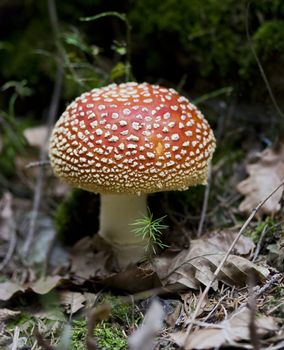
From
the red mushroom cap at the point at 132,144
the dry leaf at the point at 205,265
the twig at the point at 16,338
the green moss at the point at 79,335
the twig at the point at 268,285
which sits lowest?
the twig at the point at 16,338

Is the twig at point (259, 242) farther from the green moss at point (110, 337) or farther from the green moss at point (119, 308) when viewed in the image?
the green moss at point (110, 337)

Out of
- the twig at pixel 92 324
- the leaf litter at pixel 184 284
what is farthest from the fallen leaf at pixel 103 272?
the twig at pixel 92 324

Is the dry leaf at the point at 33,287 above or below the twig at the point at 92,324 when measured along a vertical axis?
below

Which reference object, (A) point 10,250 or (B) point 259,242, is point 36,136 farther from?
(B) point 259,242

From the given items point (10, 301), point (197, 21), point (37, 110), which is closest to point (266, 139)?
point (197, 21)

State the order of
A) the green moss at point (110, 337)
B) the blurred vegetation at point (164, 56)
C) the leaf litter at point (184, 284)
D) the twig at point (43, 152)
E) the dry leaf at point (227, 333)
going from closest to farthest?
1. the dry leaf at point (227, 333)
2. the leaf litter at point (184, 284)
3. the green moss at point (110, 337)
4. the blurred vegetation at point (164, 56)
5. the twig at point (43, 152)

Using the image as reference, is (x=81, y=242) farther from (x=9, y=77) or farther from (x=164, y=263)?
(x=9, y=77)

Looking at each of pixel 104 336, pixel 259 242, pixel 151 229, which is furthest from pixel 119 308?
pixel 259 242
